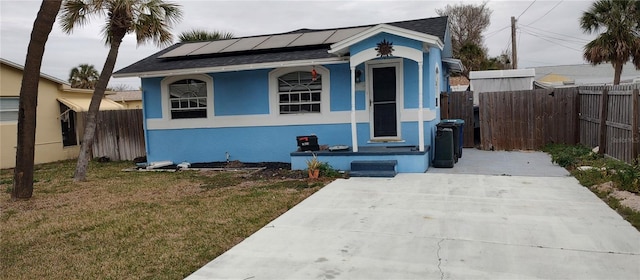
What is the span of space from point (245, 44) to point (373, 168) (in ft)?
19.0

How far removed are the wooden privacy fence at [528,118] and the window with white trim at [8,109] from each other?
48.2 ft

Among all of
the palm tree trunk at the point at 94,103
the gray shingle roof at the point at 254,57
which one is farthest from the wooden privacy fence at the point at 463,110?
the palm tree trunk at the point at 94,103

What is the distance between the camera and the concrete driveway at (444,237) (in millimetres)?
3869

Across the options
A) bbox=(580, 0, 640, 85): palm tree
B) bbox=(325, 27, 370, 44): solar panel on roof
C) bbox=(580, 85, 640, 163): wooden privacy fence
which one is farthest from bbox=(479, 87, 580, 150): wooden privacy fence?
bbox=(580, 0, 640, 85): palm tree

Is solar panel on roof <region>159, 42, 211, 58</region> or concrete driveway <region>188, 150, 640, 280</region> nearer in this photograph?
concrete driveway <region>188, 150, 640, 280</region>

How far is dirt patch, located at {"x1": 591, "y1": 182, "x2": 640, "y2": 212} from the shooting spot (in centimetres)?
568

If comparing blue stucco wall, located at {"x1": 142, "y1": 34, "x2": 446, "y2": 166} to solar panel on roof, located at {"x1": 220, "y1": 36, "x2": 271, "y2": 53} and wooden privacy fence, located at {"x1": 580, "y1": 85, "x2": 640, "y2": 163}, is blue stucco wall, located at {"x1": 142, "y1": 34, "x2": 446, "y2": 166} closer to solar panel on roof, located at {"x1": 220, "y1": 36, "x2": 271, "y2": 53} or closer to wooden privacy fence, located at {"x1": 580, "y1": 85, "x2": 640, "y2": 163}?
solar panel on roof, located at {"x1": 220, "y1": 36, "x2": 271, "y2": 53}

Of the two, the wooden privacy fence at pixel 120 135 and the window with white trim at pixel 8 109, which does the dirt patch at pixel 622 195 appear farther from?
the window with white trim at pixel 8 109

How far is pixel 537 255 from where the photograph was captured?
13.6ft

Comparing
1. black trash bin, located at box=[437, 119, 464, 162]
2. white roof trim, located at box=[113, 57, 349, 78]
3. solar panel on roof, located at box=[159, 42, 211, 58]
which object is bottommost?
black trash bin, located at box=[437, 119, 464, 162]

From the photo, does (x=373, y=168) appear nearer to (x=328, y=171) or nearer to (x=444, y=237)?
(x=328, y=171)

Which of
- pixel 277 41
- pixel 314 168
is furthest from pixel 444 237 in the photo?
pixel 277 41

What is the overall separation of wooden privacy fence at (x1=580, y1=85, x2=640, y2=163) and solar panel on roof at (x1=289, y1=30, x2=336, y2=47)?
6.77 meters

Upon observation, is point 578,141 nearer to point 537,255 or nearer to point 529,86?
point 529,86
